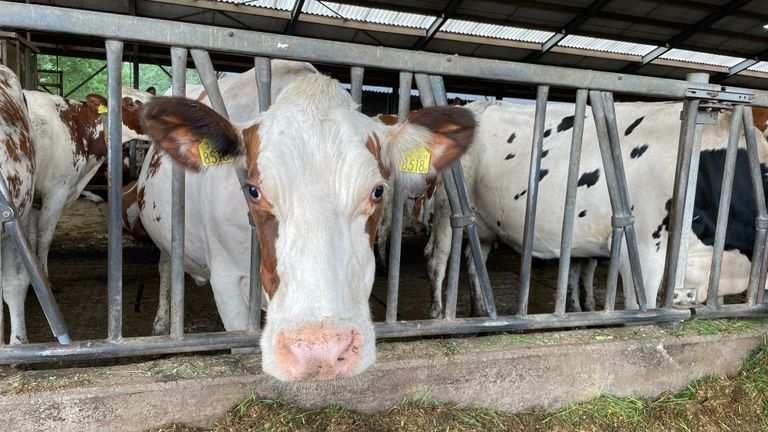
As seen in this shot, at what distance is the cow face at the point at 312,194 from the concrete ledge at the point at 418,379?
1.82ft

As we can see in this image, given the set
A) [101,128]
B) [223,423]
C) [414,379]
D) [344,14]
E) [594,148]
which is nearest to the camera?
[223,423]

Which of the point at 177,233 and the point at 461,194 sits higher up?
the point at 461,194

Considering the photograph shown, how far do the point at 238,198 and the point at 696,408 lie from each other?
242 cm

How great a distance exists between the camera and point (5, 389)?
1.74 meters

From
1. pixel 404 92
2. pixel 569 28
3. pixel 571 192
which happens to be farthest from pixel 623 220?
pixel 569 28

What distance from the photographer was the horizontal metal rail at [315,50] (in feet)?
5.70

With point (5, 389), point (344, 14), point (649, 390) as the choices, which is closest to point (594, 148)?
point (649, 390)

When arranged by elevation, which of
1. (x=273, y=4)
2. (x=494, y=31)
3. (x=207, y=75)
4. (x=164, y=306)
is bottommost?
(x=164, y=306)

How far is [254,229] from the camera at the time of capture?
6.61 feet

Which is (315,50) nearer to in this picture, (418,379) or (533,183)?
(533,183)

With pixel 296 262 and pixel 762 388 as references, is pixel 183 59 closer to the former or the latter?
pixel 296 262

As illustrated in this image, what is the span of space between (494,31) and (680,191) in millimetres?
11040

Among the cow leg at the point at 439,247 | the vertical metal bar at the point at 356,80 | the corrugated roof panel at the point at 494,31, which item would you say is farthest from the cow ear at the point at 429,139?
the corrugated roof panel at the point at 494,31

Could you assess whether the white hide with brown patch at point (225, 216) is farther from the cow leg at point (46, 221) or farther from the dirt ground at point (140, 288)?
the cow leg at point (46, 221)
